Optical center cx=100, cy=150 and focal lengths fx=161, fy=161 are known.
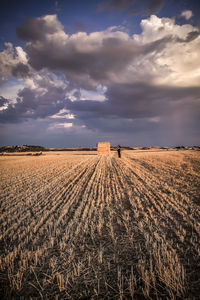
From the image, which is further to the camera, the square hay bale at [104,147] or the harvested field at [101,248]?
the square hay bale at [104,147]

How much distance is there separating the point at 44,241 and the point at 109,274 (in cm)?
210

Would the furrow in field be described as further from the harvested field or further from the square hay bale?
the square hay bale

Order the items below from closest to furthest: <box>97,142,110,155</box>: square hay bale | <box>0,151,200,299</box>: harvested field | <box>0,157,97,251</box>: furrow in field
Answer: <box>0,151,200,299</box>: harvested field, <box>0,157,97,251</box>: furrow in field, <box>97,142,110,155</box>: square hay bale

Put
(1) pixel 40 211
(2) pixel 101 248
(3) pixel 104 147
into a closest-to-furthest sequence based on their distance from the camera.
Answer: (2) pixel 101 248 < (1) pixel 40 211 < (3) pixel 104 147

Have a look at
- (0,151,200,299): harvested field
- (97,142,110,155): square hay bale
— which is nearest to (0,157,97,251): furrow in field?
(0,151,200,299): harvested field

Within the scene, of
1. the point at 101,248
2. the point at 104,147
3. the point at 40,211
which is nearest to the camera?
the point at 101,248

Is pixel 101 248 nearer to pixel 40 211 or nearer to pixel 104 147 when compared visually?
pixel 40 211

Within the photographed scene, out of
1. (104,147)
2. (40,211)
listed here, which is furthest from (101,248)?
(104,147)

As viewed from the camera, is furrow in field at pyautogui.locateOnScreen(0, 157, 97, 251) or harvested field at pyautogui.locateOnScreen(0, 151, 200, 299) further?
furrow in field at pyautogui.locateOnScreen(0, 157, 97, 251)

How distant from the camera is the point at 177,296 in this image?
271 cm

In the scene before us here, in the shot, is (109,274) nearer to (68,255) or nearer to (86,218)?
(68,255)

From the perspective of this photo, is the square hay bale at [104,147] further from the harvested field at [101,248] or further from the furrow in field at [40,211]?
the harvested field at [101,248]

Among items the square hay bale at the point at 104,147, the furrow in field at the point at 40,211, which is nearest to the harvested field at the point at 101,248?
the furrow in field at the point at 40,211

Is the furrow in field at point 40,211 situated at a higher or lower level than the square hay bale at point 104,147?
lower
